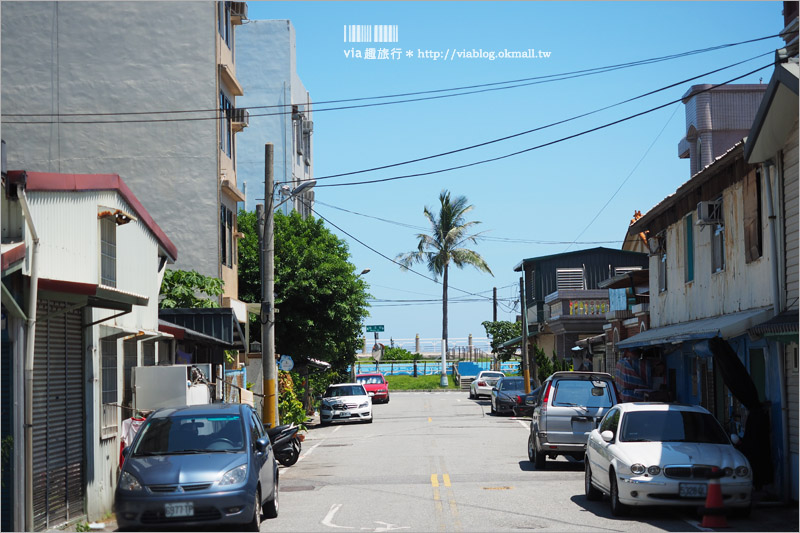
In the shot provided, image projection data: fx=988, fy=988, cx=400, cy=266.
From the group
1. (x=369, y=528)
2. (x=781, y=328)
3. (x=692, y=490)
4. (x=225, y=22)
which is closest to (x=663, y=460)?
(x=692, y=490)

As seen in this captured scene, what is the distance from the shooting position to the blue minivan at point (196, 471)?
11867mm

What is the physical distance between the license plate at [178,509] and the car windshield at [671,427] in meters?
6.34

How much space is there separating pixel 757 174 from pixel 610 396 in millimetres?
5894

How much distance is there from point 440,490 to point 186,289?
45.9ft

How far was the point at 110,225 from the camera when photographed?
16.2 m

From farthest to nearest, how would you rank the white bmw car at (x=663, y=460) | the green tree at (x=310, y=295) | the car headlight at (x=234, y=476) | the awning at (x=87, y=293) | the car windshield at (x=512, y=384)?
the car windshield at (x=512, y=384) → the green tree at (x=310, y=295) → the white bmw car at (x=663, y=460) → the car headlight at (x=234, y=476) → the awning at (x=87, y=293)

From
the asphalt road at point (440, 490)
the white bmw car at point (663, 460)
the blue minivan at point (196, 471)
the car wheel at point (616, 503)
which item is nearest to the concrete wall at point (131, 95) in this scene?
the asphalt road at point (440, 490)

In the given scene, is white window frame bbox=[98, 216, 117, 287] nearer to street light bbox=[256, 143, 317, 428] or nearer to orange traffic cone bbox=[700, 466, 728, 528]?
orange traffic cone bbox=[700, 466, 728, 528]

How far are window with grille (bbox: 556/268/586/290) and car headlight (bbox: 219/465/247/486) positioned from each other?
1801 inches

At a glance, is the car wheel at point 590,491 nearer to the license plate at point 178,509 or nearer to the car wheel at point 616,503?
the car wheel at point 616,503

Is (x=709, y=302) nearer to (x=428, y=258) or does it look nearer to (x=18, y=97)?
(x=18, y=97)

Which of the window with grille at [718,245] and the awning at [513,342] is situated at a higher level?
the window with grille at [718,245]

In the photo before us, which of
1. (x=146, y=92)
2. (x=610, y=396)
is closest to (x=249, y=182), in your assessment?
(x=146, y=92)

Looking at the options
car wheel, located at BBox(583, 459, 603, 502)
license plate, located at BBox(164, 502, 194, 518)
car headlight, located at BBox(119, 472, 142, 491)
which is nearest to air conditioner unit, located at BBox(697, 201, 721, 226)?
car wheel, located at BBox(583, 459, 603, 502)
